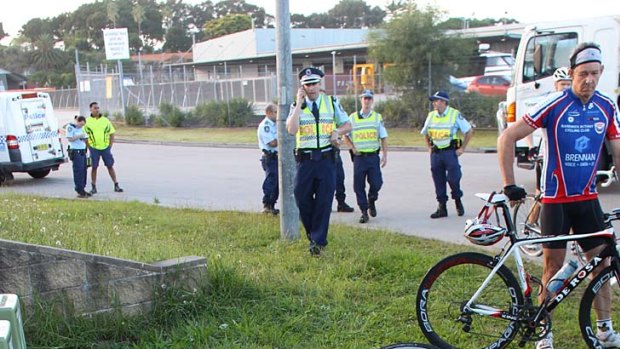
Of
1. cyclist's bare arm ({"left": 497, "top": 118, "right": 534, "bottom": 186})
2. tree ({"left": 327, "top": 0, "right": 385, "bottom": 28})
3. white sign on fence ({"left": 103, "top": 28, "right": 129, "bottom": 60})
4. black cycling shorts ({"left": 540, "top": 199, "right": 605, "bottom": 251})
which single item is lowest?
black cycling shorts ({"left": 540, "top": 199, "right": 605, "bottom": 251})

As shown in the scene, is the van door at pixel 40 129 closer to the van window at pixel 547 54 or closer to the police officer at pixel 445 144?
the police officer at pixel 445 144

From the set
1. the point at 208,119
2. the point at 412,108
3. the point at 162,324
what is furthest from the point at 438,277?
the point at 208,119

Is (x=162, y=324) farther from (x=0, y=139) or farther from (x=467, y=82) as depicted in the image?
(x=467, y=82)

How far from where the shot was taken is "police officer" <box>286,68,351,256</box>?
6484 millimetres

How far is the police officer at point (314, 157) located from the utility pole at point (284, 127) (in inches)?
19.3

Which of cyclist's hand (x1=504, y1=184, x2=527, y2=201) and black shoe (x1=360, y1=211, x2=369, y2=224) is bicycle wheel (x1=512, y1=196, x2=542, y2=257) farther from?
black shoe (x1=360, y1=211, x2=369, y2=224)

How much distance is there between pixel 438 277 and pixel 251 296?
165 centimetres

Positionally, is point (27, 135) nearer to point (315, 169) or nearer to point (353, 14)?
point (315, 169)

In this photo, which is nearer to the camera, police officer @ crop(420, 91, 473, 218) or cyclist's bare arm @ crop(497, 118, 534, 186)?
cyclist's bare arm @ crop(497, 118, 534, 186)

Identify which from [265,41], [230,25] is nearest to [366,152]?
[265,41]

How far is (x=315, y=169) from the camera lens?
649 centimetres

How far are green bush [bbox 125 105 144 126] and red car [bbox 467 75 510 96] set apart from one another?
1794 cm

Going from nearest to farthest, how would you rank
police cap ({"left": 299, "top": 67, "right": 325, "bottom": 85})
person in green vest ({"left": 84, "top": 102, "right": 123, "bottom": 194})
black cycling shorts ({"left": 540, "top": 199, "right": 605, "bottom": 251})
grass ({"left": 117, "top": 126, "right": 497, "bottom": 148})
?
black cycling shorts ({"left": 540, "top": 199, "right": 605, "bottom": 251})
police cap ({"left": 299, "top": 67, "right": 325, "bottom": 85})
person in green vest ({"left": 84, "top": 102, "right": 123, "bottom": 194})
grass ({"left": 117, "top": 126, "right": 497, "bottom": 148})

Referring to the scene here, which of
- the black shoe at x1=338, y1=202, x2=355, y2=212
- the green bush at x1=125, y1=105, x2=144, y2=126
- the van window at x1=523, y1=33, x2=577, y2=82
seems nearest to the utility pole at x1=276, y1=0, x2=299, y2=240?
the black shoe at x1=338, y1=202, x2=355, y2=212
